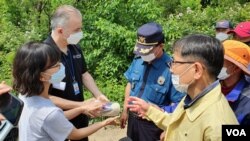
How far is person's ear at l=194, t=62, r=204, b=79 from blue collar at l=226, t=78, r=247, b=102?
0.51 m

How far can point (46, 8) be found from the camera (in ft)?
28.8

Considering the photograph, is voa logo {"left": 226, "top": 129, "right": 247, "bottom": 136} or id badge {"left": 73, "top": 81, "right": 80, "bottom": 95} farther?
id badge {"left": 73, "top": 81, "right": 80, "bottom": 95}

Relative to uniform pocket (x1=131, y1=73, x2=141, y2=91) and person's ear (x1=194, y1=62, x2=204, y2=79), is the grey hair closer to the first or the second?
uniform pocket (x1=131, y1=73, x2=141, y2=91)

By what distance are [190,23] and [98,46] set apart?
6.46 ft

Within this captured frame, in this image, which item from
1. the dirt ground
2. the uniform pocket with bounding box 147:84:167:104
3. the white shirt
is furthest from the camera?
the dirt ground

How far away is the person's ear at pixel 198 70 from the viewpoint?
2.44 m

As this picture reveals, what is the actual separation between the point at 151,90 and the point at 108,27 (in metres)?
3.87

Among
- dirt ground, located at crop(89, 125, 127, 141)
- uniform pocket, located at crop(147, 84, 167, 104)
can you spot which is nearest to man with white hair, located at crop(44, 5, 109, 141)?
uniform pocket, located at crop(147, 84, 167, 104)

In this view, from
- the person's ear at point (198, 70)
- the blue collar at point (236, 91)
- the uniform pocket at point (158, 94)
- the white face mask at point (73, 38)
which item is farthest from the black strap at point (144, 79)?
the person's ear at point (198, 70)

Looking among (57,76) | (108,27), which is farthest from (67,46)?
(108,27)

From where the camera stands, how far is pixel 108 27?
24.3 ft

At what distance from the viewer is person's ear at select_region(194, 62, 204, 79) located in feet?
7.99

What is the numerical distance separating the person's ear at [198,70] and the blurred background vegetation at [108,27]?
4274 millimetres

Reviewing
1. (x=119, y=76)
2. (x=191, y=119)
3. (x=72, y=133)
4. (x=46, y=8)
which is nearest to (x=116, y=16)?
(x=119, y=76)
